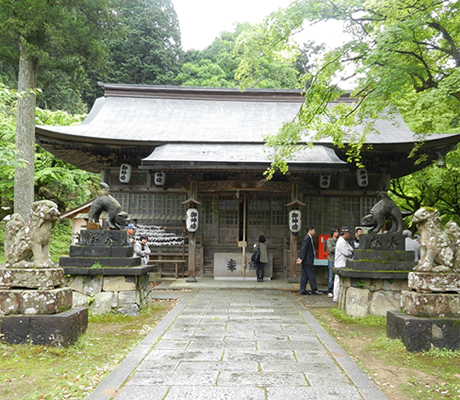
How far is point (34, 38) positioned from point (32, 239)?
11177 millimetres

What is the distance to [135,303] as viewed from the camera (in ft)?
23.8

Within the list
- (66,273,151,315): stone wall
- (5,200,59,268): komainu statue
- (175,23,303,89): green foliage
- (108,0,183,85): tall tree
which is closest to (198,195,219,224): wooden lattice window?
(66,273,151,315): stone wall

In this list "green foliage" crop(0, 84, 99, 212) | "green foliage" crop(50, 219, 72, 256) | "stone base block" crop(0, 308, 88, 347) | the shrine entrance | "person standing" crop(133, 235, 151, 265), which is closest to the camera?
"stone base block" crop(0, 308, 88, 347)

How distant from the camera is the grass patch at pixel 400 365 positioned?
147 inches

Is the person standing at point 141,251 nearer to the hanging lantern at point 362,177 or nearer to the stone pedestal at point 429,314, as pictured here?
the stone pedestal at point 429,314

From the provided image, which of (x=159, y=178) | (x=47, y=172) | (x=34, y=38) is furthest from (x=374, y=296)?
(x=47, y=172)

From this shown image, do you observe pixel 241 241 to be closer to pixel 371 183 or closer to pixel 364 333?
pixel 371 183

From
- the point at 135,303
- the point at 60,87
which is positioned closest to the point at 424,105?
the point at 135,303

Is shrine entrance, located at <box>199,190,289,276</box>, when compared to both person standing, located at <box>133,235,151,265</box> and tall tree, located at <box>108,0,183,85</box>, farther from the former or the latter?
tall tree, located at <box>108,0,183,85</box>

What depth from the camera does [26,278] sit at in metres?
4.97

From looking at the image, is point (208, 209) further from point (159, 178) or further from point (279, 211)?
point (279, 211)

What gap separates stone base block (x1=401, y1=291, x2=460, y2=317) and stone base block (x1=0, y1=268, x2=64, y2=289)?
485 cm

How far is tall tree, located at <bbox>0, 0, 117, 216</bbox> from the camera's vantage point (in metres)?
12.8

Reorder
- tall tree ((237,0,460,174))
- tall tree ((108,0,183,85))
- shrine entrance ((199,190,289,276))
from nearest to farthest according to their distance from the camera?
tall tree ((237,0,460,174)) → shrine entrance ((199,190,289,276)) → tall tree ((108,0,183,85))
